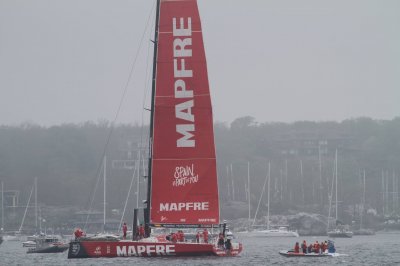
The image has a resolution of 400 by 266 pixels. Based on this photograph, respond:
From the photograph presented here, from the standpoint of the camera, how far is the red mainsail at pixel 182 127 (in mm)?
57906

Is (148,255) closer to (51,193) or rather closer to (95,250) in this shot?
(95,250)

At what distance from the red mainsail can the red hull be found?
7.94 feet

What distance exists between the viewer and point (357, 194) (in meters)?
195

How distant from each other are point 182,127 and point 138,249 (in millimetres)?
6901

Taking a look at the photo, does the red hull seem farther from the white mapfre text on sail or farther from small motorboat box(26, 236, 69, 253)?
small motorboat box(26, 236, 69, 253)

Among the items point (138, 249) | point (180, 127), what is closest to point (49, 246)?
point (180, 127)

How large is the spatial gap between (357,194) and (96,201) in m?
45.4

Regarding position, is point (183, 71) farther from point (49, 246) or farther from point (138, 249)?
point (49, 246)

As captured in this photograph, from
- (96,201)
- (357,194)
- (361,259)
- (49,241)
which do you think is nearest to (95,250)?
(361,259)

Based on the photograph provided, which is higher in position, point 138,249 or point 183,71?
point 183,71

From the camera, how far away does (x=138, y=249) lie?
55.3 metres

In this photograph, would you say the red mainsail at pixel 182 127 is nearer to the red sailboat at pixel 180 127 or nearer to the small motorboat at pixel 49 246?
the red sailboat at pixel 180 127

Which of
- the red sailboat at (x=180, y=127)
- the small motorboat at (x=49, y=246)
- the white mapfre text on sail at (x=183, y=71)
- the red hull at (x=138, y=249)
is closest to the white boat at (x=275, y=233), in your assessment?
the small motorboat at (x=49, y=246)

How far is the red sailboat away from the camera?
57906 millimetres
